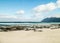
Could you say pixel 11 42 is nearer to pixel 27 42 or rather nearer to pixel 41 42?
pixel 27 42

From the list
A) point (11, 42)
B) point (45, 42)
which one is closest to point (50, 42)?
point (45, 42)

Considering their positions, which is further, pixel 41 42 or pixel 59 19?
pixel 59 19

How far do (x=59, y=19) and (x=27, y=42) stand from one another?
147573mm

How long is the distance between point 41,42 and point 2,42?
13.3ft

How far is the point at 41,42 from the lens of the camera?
14234 mm

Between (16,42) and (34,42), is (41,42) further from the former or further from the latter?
(16,42)

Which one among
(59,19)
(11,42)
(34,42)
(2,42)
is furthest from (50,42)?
(59,19)

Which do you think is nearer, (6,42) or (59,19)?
(6,42)

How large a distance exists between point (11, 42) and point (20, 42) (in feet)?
3.10

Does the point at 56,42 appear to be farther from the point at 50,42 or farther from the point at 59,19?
the point at 59,19

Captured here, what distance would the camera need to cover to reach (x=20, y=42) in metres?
14.2

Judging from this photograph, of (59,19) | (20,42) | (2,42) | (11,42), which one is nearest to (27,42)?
(20,42)

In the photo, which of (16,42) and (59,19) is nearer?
(16,42)

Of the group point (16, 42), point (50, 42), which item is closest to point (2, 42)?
point (16, 42)
